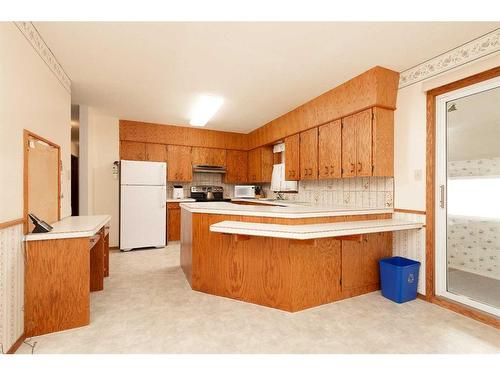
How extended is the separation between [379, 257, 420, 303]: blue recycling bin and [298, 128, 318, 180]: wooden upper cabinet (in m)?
1.59

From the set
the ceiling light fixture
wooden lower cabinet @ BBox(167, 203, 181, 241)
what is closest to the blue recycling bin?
the ceiling light fixture

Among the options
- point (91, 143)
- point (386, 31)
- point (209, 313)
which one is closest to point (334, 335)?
point (209, 313)

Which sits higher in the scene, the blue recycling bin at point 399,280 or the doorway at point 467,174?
the doorway at point 467,174

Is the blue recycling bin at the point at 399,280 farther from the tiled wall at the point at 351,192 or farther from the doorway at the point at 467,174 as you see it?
the tiled wall at the point at 351,192

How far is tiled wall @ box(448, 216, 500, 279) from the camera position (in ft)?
10.2

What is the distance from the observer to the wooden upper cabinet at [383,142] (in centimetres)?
292

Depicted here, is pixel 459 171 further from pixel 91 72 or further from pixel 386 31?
pixel 91 72

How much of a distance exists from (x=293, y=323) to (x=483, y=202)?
2.55 metres

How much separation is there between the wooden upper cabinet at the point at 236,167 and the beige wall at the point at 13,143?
3.99 meters

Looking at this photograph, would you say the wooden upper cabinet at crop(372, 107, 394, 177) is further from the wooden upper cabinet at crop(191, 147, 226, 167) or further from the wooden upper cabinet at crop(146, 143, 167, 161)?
the wooden upper cabinet at crop(146, 143, 167, 161)

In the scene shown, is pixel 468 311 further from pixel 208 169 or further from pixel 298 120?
pixel 208 169

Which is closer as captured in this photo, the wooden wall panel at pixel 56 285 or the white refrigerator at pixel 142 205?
the wooden wall panel at pixel 56 285

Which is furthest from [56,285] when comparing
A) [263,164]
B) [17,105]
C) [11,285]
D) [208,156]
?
[263,164]

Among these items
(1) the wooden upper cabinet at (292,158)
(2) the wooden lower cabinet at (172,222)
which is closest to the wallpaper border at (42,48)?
(2) the wooden lower cabinet at (172,222)
